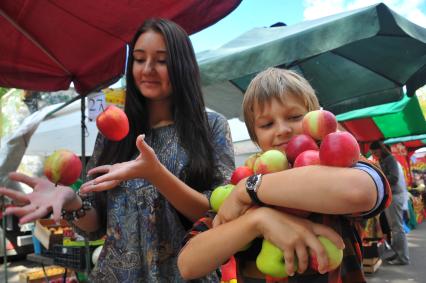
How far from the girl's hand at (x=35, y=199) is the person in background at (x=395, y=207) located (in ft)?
23.7

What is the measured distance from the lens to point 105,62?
9.20ft

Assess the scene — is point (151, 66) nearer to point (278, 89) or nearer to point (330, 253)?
point (278, 89)

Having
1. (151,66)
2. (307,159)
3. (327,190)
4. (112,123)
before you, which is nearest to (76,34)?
(151,66)

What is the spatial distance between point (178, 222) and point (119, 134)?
40cm

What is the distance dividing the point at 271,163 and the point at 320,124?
0.17m

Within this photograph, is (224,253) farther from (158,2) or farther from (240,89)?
(240,89)

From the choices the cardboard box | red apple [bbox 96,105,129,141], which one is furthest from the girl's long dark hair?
the cardboard box

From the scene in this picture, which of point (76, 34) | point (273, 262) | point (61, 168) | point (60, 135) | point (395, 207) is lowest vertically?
point (395, 207)

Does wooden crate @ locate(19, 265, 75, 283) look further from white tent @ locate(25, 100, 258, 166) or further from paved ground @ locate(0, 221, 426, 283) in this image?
white tent @ locate(25, 100, 258, 166)

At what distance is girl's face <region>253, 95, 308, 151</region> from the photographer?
1160mm

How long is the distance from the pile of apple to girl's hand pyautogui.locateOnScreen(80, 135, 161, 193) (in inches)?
13.0

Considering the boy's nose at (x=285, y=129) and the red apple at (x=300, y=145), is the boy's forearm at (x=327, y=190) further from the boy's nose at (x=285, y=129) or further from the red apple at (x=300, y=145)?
the boy's nose at (x=285, y=129)

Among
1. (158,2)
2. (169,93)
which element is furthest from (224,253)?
(158,2)

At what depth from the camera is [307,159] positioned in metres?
0.90
